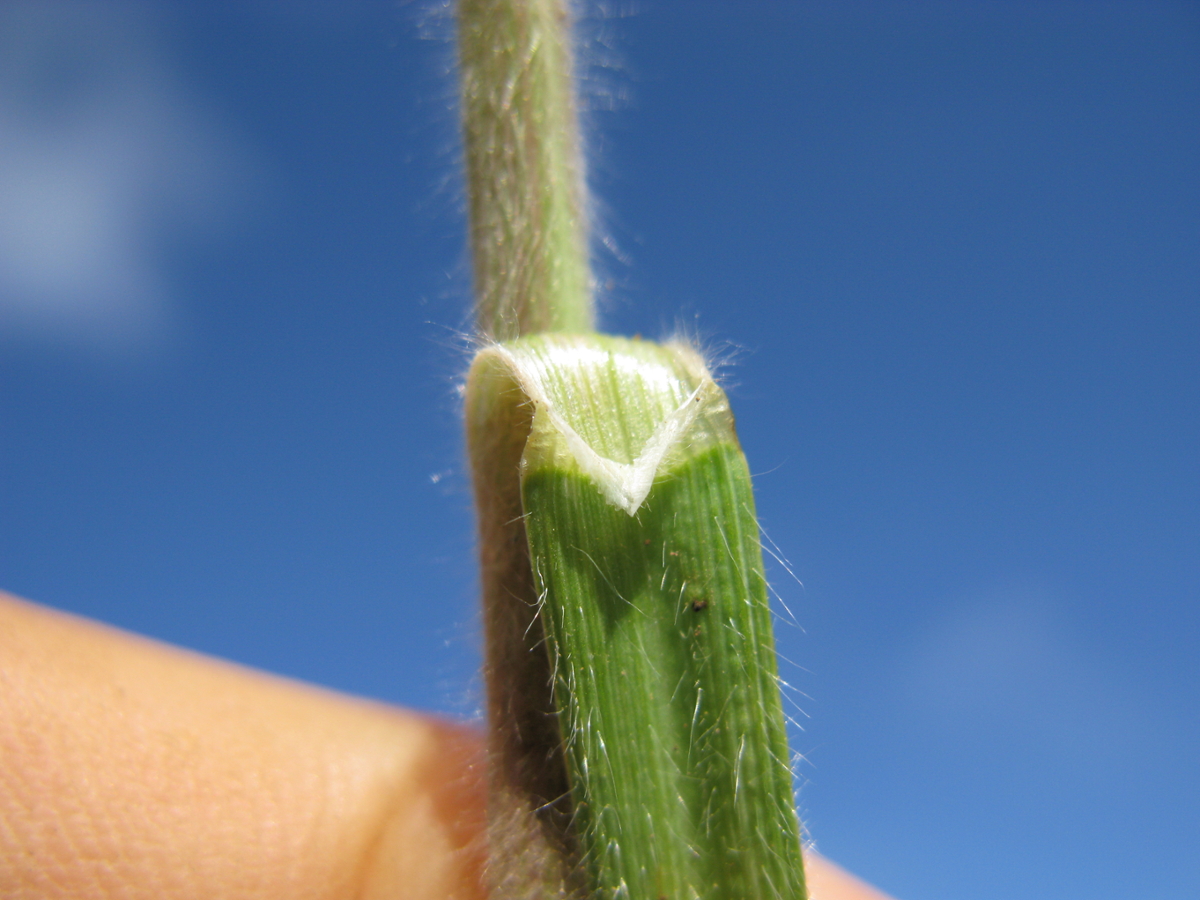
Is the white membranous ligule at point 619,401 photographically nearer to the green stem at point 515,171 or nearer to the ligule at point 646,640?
the ligule at point 646,640

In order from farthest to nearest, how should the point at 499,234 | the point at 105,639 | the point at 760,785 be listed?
the point at 105,639, the point at 499,234, the point at 760,785

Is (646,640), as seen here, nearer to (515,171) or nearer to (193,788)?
(515,171)

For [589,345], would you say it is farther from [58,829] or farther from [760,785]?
[58,829]

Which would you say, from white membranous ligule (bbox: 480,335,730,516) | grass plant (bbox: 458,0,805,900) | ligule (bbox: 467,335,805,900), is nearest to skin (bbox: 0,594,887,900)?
grass plant (bbox: 458,0,805,900)

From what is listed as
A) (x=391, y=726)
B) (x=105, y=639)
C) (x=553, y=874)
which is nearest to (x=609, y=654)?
(x=553, y=874)

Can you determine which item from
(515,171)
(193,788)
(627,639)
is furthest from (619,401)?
(193,788)

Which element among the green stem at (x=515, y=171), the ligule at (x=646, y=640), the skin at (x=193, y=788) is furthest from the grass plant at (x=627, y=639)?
the skin at (x=193, y=788)
